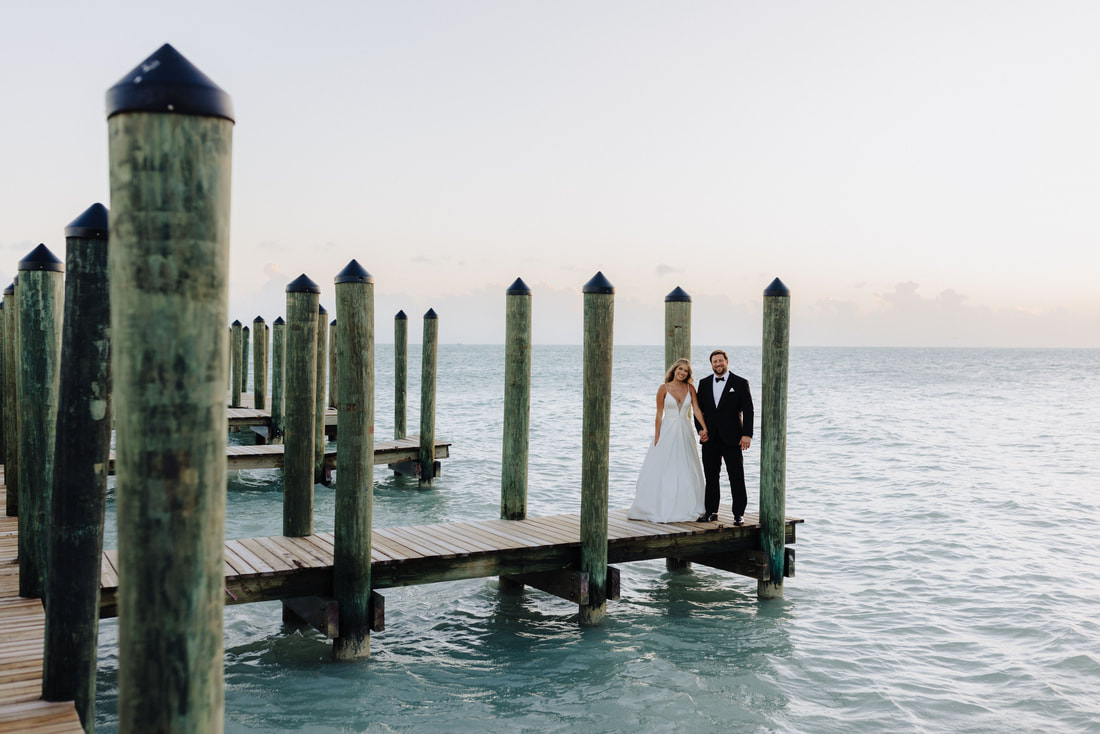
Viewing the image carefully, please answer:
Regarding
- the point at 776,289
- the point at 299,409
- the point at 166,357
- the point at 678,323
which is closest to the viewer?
the point at 166,357

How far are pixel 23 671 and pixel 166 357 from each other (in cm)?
296

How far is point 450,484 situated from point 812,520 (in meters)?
6.36

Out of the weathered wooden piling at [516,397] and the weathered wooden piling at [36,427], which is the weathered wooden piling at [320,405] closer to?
the weathered wooden piling at [516,397]

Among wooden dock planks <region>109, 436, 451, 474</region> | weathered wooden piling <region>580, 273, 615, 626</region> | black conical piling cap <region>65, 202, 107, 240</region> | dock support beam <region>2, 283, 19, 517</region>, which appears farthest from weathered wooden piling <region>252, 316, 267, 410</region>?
black conical piling cap <region>65, 202, 107, 240</region>

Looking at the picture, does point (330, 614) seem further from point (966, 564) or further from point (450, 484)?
point (450, 484)

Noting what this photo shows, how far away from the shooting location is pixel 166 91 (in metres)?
1.94

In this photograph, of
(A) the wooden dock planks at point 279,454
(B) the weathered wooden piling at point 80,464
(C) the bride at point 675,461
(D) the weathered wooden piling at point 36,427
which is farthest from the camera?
(A) the wooden dock planks at point 279,454

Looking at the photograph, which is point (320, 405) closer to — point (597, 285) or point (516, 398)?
point (516, 398)

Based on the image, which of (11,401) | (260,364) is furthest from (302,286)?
(260,364)

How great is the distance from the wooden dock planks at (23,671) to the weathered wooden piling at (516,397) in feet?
13.3

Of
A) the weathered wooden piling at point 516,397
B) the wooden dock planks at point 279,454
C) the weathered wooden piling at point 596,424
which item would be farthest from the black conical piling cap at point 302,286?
the wooden dock planks at point 279,454

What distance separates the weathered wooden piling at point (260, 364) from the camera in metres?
20.0

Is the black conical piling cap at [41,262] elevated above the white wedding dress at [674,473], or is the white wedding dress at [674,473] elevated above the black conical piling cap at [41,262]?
the black conical piling cap at [41,262]

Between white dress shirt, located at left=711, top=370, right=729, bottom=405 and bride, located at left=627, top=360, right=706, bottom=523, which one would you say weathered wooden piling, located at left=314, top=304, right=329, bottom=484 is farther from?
white dress shirt, located at left=711, top=370, right=729, bottom=405
